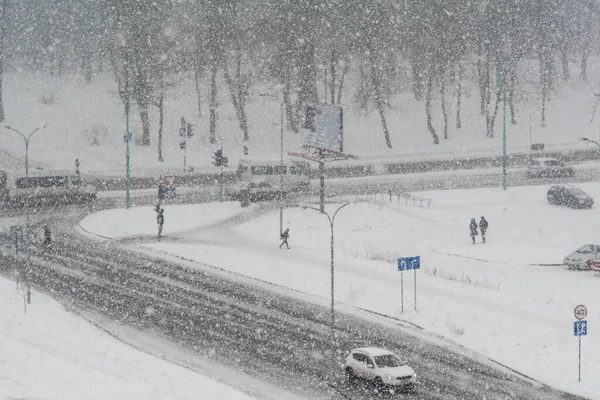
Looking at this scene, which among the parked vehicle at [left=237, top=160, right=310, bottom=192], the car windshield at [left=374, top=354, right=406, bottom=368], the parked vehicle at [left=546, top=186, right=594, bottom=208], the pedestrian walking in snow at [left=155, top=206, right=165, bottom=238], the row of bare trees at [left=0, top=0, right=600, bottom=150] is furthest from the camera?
the row of bare trees at [left=0, top=0, right=600, bottom=150]

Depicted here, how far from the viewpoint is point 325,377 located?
82.3 ft

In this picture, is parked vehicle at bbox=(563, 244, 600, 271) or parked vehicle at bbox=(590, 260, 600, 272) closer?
parked vehicle at bbox=(590, 260, 600, 272)

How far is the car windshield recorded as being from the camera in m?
23.8

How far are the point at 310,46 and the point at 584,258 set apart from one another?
38.0 meters

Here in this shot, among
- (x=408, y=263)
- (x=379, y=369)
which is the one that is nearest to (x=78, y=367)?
(x=379, y=369)

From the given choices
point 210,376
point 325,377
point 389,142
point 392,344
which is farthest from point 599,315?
point 389,142

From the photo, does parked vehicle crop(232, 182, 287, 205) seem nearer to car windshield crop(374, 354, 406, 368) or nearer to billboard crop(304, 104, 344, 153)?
billboard crop(304, 104, 344, 153)

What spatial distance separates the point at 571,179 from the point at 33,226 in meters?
40.1

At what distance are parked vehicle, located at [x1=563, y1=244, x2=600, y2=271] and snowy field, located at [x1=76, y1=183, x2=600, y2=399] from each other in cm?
66

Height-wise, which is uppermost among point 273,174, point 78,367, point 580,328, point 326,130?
point 326,130

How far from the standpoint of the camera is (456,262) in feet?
145

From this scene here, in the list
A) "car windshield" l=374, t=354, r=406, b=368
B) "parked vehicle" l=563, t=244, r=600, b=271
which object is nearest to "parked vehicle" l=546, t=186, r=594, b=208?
"parked vehicle" l=563, t=244, r=600, b=271

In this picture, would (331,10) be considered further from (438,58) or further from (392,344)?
(392,344)

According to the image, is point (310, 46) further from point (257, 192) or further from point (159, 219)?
point (159, 219)
